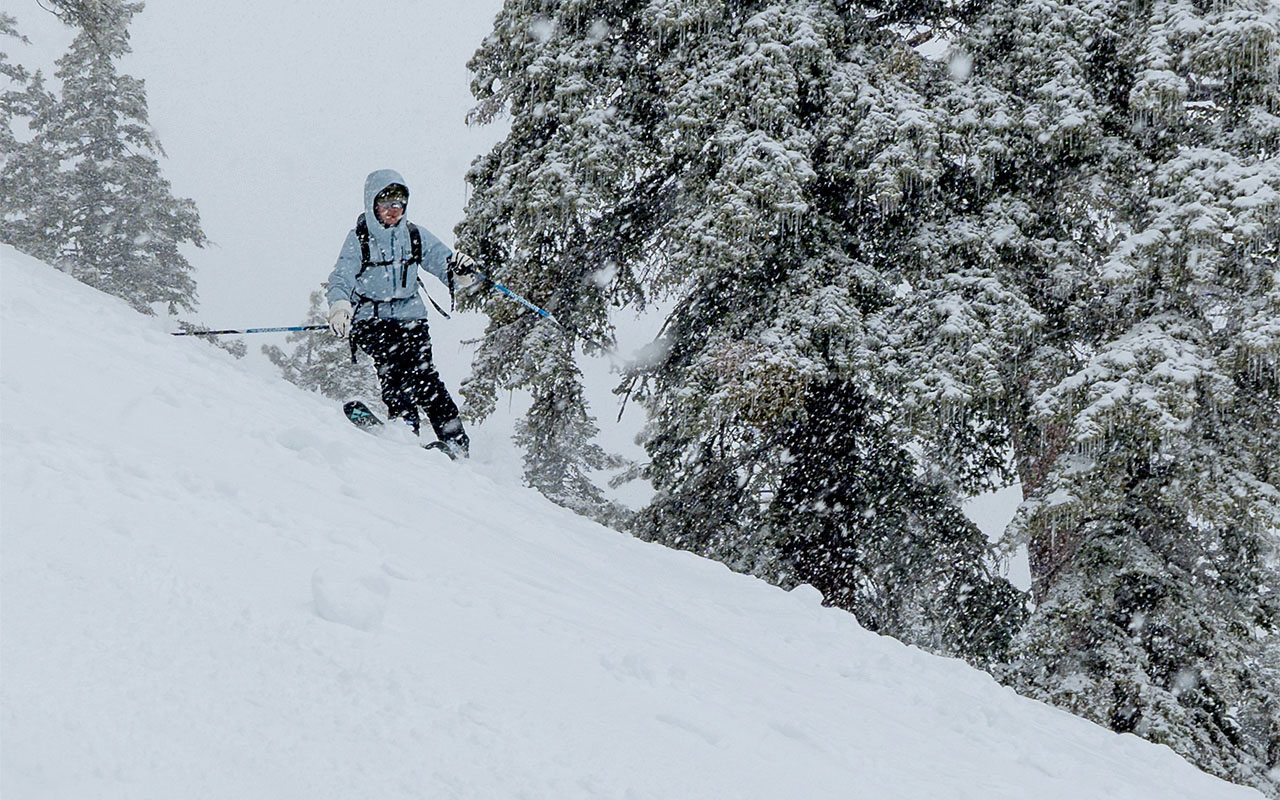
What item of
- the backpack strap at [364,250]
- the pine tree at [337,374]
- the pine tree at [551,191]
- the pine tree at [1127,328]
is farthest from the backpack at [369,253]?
the pine tree at [337,374]

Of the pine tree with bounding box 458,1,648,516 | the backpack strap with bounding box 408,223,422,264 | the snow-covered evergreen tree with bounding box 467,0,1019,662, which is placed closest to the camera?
the backpack strap with bounding box 408,223,422,264

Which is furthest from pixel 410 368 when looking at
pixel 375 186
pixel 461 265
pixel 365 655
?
pixel 365 655

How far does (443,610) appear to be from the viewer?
330 cm

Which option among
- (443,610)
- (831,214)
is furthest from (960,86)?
(443,610)

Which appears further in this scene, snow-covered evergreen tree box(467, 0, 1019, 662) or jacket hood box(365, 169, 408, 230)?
snow-covered evergreen tree box(467, 0, 1019, 662)

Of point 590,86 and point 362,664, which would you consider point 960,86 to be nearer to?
point 590,86

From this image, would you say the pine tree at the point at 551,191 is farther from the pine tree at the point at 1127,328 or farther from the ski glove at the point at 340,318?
the pine tree at the point at 1127,328

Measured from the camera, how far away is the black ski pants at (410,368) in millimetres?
7609

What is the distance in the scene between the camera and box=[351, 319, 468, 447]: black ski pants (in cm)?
761

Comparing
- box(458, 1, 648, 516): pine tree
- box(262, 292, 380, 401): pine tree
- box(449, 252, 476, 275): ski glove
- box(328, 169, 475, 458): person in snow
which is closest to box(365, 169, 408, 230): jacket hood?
box(328, 169, 475, 458): person in snow

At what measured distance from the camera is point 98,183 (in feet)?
71.5

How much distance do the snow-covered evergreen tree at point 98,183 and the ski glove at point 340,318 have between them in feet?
54.4

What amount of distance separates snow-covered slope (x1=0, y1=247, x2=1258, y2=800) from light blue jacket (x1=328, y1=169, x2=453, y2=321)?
191 centimetres

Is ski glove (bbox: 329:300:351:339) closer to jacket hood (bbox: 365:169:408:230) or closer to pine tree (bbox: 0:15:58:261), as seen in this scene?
jacket hood (bbox: 365:169:408:230)
